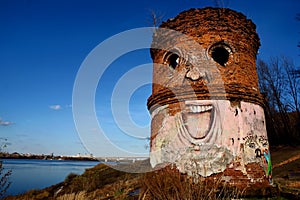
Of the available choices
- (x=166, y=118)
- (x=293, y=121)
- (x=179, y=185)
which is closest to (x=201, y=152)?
(x=166, y=118)

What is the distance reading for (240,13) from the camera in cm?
760

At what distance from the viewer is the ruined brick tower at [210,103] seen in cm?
629

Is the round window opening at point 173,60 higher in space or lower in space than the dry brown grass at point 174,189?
higher

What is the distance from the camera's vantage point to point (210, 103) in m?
6.60

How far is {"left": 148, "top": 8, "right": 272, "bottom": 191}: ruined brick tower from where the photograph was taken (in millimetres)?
6293

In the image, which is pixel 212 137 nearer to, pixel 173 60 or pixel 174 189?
pixel 174 189

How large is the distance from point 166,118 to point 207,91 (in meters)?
1.45

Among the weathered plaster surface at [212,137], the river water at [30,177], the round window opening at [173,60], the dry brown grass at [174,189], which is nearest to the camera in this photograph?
the dry brown grass at [174,189]

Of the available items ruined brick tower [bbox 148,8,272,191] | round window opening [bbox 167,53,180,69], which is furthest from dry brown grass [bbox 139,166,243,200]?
round window opening [bbox 167,53,180,69]

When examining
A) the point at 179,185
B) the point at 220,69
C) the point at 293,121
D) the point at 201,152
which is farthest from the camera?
the point at 293,121

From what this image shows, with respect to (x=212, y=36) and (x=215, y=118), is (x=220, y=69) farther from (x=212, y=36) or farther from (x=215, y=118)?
(x=215, y=118)

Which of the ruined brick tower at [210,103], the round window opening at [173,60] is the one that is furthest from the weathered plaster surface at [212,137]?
the round window opening at [173,60]

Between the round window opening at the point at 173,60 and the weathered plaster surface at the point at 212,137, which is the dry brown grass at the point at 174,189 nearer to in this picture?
the weathered plaster surface at the point at 212,137

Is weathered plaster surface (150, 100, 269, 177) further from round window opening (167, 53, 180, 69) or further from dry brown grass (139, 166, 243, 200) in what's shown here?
round window opening (167, 53, 180, 69)
